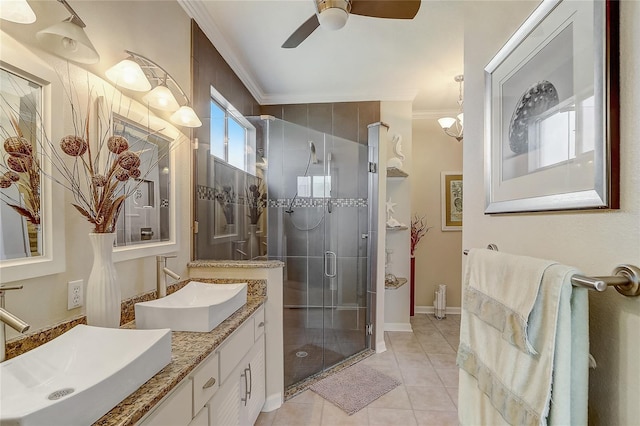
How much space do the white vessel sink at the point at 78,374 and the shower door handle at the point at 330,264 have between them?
7.36 feet

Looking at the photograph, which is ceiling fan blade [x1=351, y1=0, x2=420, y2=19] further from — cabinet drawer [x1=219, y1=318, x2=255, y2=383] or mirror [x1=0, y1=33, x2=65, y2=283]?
cabinet drawer [x1=219, y1=318, x2=255, y2=383]

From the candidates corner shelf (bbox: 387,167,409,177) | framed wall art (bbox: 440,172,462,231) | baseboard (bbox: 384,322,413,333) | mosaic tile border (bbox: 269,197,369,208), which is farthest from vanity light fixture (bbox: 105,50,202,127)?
framed wall art (bbox: 440,172,462,231)

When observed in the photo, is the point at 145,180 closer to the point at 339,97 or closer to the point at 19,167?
the point at 19,167

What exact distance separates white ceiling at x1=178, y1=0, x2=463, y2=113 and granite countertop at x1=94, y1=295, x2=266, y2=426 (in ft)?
6.73

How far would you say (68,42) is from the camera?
1.10 m

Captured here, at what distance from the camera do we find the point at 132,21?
Result: 1.50 metres

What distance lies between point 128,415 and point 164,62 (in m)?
1.83

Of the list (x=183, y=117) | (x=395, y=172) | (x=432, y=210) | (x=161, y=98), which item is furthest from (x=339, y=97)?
(x=161, y=98)

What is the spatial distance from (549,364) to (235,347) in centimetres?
126

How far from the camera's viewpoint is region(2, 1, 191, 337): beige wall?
1.02 meters

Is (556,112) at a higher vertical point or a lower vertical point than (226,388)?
higher

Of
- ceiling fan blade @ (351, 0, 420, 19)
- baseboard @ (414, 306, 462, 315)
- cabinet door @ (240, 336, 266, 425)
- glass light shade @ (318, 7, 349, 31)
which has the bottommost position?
baseboard @ (414, 306, 462, 315)

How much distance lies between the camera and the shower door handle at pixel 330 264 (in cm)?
314

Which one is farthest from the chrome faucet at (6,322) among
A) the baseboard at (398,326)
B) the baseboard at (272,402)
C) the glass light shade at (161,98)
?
the baseboard at (398,326)
